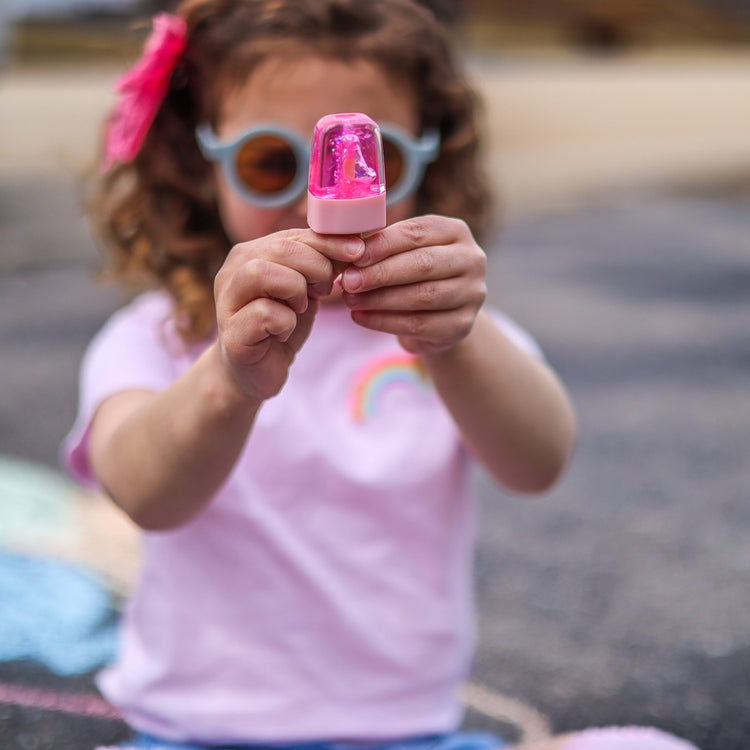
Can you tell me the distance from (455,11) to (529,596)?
868 mm

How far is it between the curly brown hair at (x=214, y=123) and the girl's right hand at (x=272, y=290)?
1.16ft

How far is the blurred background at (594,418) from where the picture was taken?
1.42 m

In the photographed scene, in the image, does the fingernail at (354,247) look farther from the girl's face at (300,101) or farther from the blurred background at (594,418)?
the blurred background at (594,418)

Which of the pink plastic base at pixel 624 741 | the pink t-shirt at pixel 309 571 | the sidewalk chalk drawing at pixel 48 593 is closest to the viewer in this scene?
the pink plastic base at pixel 624 741

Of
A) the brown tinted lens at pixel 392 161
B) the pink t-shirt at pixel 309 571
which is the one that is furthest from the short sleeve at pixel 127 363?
the brown tinted lens at pixel 392 161

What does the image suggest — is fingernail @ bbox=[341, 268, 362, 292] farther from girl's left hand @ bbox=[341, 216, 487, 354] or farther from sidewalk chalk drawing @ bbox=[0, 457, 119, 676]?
sidewalk chalk drawing @ bbox=[0, 457, 119, 676]

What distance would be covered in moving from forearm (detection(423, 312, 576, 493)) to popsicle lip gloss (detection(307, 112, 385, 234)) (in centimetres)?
21

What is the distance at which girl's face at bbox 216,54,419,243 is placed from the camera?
1.03 m

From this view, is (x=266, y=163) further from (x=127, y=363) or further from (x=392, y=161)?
(x=127, y=363)

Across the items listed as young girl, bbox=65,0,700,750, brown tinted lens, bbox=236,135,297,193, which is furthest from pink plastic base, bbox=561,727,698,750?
brown tinted lens, bbox=236,135,297,193

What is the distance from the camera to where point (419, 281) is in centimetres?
77

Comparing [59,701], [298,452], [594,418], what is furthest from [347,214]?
[594,418]

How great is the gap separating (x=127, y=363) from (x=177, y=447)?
25cm

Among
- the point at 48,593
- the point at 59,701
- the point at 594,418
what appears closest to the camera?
the point at 59,701
